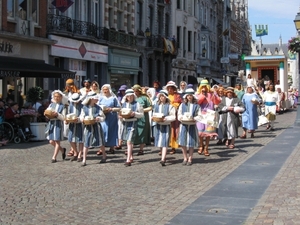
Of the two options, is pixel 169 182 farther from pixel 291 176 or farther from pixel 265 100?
pixel 265 100

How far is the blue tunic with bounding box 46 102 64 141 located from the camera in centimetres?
1242

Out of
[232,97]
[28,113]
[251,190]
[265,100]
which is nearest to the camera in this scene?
[251,190]

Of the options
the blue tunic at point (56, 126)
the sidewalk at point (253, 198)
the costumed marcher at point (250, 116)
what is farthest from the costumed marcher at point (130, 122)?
the costumed marcher at point (250, 116)

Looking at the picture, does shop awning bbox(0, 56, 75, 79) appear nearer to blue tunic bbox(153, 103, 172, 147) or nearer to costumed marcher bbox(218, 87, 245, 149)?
costumed marcher bbox(218, 87, 245, 149)

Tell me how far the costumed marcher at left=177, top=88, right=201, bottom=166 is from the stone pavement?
0.46 m

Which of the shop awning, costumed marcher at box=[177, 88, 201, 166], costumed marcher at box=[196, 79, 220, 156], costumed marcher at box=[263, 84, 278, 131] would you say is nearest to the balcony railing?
the shop awning

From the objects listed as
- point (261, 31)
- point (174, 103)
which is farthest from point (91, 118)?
point (261, 31)

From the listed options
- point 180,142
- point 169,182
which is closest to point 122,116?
point 180,142

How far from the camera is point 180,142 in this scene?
1191 cm

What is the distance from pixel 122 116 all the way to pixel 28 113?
577 cm

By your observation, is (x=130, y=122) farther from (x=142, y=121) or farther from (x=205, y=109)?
(x=205, y=109)

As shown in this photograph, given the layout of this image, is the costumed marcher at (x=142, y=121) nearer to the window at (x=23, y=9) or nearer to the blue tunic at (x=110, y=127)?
the blue tunic at (x=110, y=127)

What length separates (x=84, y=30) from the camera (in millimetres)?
27734

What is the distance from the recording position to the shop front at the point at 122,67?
31344 mm
